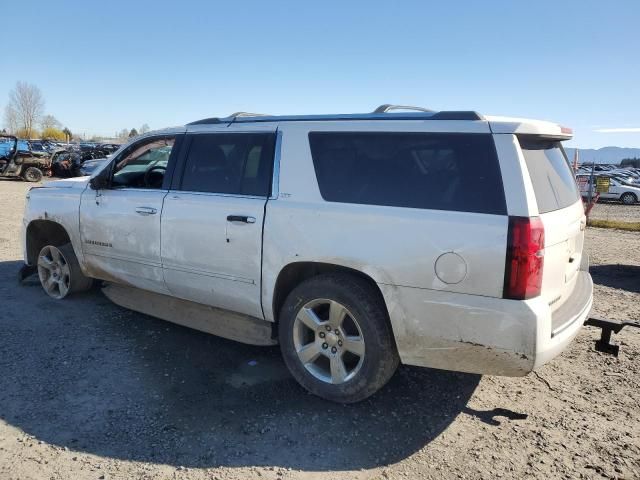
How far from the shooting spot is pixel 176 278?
420 centimetres

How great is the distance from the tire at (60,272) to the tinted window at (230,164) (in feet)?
6.41

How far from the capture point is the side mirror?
4797 millimetres

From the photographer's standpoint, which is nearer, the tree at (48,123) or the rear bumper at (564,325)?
the rear bumper at (564,325)

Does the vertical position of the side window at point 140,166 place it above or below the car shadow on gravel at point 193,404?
above

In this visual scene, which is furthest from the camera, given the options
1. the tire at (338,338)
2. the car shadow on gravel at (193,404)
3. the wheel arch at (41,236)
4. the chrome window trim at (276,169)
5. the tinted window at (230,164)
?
the wheel arch at (41,236)

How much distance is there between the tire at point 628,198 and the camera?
→ 25.7 metres

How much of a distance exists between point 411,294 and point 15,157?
22985mm

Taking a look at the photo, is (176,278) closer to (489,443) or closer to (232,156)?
(232,156)

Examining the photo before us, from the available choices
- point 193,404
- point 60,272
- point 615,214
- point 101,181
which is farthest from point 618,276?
point 615,214

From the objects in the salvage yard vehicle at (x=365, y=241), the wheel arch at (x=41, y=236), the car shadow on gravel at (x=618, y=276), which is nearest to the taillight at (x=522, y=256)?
the salvage yard vehicle at (x=365, y=241)

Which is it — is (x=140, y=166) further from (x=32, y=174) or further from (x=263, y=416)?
(x=32, y=174)

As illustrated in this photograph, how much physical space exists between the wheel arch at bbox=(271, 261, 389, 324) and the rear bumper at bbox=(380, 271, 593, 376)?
31 centimetres

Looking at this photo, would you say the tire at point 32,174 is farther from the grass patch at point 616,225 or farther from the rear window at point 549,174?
the rear window at point 549,174

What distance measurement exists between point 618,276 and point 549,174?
513 cm
